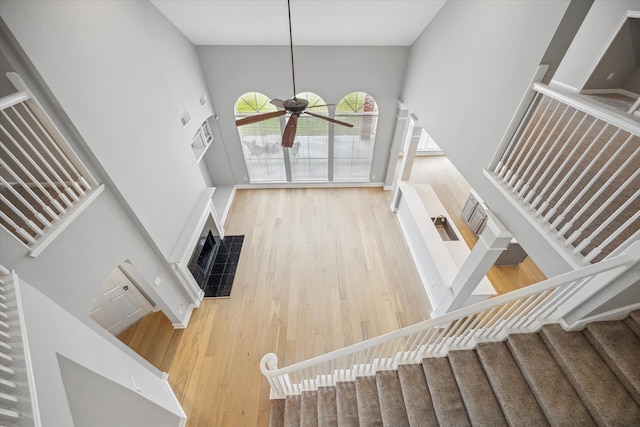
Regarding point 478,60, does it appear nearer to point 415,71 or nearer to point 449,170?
point 415,71

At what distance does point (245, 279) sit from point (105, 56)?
13.0 feet

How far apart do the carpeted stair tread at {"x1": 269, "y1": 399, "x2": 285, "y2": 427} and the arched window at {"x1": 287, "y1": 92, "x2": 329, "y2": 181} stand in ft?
17.6

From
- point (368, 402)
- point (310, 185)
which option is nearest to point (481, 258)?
point (368, 402)

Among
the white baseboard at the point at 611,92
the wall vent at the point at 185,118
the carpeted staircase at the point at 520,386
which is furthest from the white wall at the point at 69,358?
the white baseboard at the point at 611,92

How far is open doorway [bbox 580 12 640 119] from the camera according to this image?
4.08 m

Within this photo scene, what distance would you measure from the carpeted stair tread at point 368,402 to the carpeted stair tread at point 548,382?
4.79ft

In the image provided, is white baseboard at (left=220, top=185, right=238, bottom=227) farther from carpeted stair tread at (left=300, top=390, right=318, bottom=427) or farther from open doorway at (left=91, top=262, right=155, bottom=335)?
carpeted stair tread at (left=300, top=390, right=318, bottom=427)

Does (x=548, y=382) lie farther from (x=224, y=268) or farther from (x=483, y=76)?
(x=224, y=268)

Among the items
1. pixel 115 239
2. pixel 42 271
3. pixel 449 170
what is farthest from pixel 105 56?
pixel 449 170

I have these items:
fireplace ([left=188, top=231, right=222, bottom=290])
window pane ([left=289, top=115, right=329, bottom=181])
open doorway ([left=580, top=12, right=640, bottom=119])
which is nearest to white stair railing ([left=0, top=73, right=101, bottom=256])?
fireplace ([left=188, top=231, right=222, bottom=290])

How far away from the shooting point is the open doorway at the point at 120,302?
373 centimetres

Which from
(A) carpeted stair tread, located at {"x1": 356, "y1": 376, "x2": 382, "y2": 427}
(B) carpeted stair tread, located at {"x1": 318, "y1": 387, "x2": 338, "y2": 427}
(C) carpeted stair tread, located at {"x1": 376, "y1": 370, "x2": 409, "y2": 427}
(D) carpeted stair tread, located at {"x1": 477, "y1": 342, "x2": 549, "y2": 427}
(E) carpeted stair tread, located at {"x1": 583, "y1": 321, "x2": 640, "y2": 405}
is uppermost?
(E) carpeted stair tread, located at {"x1": 583, "y1": 321, "x2": 640, "y2": 405}

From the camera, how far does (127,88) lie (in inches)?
123

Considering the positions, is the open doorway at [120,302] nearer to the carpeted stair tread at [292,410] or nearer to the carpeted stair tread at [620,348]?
the carpeted stair tread at [292,410]
